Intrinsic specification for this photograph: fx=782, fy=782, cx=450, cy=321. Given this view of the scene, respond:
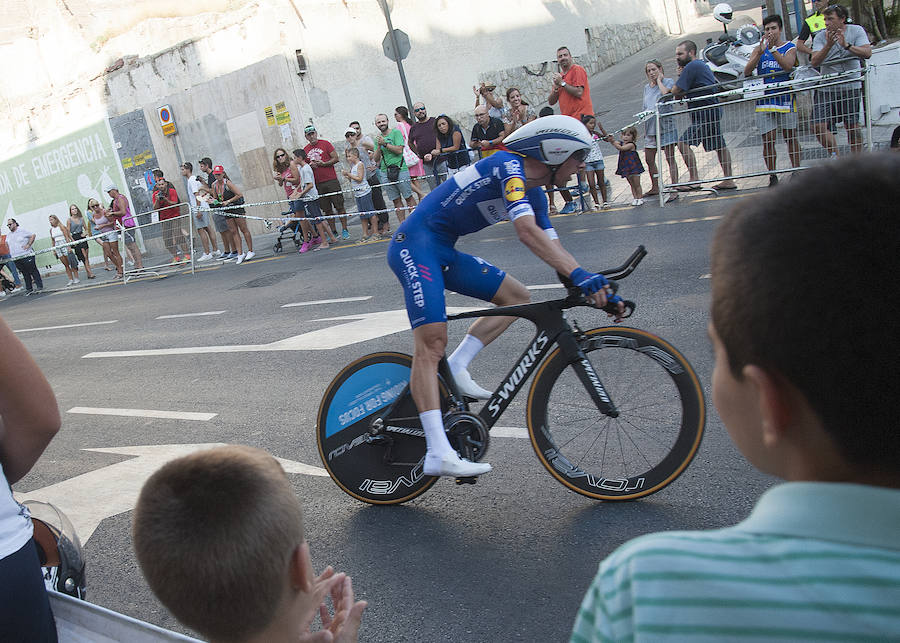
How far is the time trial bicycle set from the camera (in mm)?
3801

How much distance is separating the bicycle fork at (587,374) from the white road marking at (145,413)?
3.87 metres

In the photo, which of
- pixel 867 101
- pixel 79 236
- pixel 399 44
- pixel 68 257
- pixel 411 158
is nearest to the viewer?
pixel 867 101

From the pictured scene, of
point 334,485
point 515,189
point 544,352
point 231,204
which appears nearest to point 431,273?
point 515,189

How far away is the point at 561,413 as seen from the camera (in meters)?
4.00

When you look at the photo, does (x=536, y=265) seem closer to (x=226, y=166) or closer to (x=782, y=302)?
(x=782, y=302)

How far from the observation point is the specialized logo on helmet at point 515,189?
3.93 meters

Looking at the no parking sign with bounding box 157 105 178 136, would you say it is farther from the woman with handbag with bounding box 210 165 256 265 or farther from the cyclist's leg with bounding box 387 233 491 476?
the cyclist's leg with bounding box 387 233 491 476

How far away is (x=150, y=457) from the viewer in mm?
5969

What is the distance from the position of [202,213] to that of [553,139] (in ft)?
50.1

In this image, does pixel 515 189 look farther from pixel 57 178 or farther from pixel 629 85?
pixel 57 178

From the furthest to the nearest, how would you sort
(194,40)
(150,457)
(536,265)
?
(194,40) < (536,265) < (150,457)

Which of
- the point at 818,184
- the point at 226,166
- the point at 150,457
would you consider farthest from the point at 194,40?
the point at 818,184

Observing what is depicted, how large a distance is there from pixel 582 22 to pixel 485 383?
3128 centimetres

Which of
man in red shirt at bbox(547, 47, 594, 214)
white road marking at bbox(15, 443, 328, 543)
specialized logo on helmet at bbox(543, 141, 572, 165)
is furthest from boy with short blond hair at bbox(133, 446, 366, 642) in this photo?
man in red shirt at bbox(547, 47, 594, 214)
